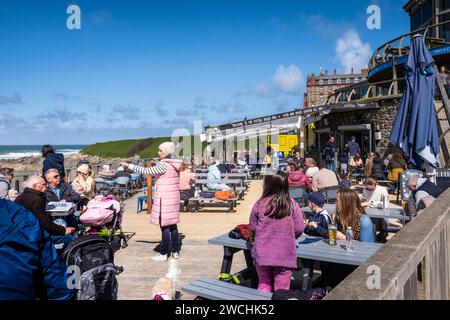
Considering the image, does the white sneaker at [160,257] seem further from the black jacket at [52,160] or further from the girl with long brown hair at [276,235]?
the black jacket at [52,160]

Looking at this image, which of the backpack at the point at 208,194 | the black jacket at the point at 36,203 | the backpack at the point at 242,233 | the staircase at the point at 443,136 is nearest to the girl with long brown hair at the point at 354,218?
the backpack at the point at 242,233

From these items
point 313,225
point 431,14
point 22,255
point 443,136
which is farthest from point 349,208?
point 431,14

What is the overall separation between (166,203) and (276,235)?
9.38ft

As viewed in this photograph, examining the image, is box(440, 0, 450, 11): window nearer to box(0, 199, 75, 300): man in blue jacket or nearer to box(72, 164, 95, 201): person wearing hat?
box(72, 164, 95, 201): person wearing hat

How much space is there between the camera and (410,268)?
217cm

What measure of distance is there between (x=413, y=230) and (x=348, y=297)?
1.33 metres

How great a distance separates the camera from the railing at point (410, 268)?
182 centimetres

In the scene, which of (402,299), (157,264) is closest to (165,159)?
(157,264)

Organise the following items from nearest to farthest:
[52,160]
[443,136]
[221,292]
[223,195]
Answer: [221,292] → [52,160] → [223,195] → [443,136]

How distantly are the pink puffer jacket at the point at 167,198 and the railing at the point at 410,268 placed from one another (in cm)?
361

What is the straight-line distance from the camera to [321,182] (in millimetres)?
8328

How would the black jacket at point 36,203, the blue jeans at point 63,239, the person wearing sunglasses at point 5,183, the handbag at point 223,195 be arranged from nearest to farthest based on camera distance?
the black jacket at point 36,203
the blue jeans at point 63,239
the person wearing sunglasses at point 5,183
the handbag at point 223,195

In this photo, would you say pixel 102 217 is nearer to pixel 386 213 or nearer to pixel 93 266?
pixel 93 266
